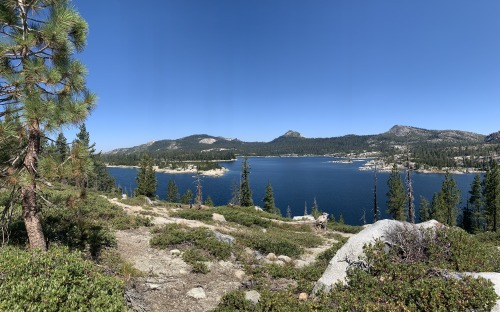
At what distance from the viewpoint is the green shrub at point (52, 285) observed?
494cm

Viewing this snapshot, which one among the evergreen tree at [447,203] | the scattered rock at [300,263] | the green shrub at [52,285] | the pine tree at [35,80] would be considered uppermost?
the pine tree at [35,80]

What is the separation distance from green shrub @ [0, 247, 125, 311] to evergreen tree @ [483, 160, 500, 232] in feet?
222

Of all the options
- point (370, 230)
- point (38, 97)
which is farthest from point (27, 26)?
point (370, 230)

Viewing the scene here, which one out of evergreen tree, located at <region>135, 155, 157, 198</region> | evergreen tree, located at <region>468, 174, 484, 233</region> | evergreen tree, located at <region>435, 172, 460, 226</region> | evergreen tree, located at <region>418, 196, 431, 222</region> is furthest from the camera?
evergreen tree, located at <region>135, 155, 157, 198</region>

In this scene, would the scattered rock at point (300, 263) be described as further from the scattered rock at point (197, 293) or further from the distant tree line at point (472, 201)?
the distant tree line at point (472, 201)

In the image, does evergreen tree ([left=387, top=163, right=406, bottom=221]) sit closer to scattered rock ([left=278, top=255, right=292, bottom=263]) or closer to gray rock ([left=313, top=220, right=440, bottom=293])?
scattered rock ([left=278, top=255, right=292, bottom=263])

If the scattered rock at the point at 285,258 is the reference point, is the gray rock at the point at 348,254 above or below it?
above

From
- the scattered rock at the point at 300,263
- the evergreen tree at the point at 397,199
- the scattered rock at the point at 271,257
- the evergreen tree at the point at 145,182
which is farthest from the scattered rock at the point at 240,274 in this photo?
the evergreen tree at the point at 145,182

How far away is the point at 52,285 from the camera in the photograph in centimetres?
527

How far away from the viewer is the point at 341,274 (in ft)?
28.7

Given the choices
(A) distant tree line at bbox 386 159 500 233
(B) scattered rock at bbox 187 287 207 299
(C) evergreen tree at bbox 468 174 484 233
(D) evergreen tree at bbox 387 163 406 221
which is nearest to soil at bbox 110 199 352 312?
(B) scattered rock at bbox 187 287 207 299

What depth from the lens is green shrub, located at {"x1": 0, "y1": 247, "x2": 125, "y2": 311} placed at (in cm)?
494

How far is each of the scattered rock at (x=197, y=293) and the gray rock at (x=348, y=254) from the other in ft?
12.7

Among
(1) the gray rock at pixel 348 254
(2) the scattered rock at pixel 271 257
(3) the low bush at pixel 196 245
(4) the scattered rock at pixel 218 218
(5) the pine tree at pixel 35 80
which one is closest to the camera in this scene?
(5) the pine tree at pixel 35 80
